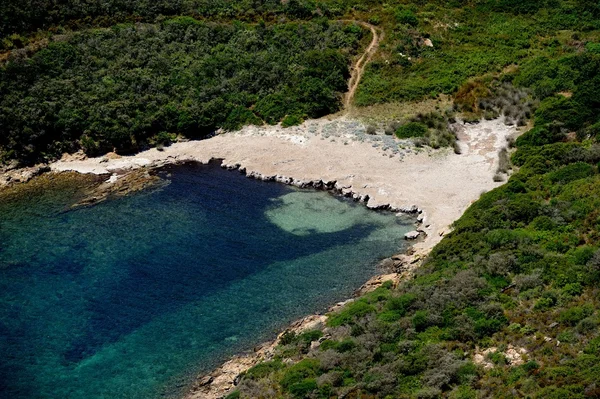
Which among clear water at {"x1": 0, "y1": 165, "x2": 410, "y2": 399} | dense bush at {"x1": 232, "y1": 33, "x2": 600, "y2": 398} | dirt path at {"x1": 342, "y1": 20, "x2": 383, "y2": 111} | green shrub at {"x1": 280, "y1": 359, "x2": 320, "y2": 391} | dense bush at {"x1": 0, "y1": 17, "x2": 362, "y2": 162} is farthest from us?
dirt path at {"x1": 342, "y1": 20, "x2": 383, "y2": 111}

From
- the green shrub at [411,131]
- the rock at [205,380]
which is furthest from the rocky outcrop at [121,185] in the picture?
the rock at [205,380]

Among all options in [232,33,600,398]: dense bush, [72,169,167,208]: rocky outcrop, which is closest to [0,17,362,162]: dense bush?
[72,169,167,208]: rocky outcrop

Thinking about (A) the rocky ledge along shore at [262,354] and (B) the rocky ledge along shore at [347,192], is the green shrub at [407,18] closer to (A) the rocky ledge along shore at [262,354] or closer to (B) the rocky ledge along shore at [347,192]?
(B) the rocky ledge along shore at [347,192]

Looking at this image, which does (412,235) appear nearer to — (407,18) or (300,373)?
(300,373)

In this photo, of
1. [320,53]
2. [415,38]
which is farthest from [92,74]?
[415,38]

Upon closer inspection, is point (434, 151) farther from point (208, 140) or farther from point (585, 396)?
point (585, 396)

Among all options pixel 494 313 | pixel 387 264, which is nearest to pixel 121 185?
pixel 387 264

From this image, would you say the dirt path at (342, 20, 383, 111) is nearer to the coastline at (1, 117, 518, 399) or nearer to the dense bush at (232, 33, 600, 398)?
the coastline at (1, 117, 518, 399)
